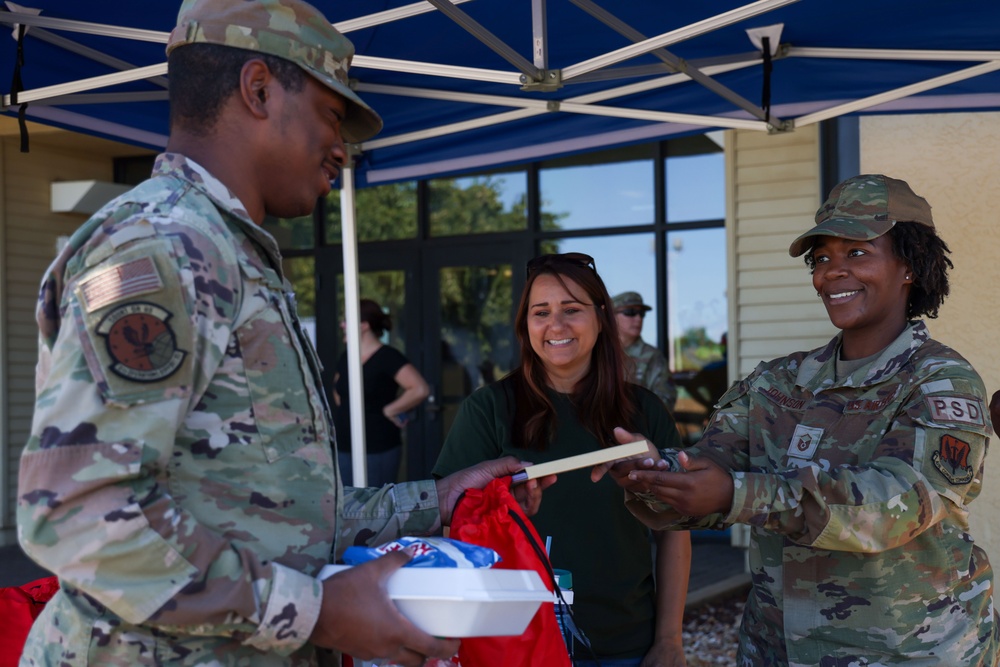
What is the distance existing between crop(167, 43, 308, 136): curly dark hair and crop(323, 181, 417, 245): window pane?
8.80 meters

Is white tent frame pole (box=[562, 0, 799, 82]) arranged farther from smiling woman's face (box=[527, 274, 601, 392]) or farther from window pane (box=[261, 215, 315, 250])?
window pane (box=[261, 215, 315, 250])

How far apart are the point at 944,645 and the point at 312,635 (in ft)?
5.33

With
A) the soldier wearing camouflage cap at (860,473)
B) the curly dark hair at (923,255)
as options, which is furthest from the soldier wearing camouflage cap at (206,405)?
the curly dark hair at (923,255)

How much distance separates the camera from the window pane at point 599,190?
9.51m

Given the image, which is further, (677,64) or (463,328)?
(463,328)

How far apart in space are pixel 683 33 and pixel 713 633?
13.7 feet

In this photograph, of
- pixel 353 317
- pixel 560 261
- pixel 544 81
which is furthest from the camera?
pixel 353 317

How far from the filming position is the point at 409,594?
1.49 m

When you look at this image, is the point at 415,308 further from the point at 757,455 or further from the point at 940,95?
the point at 757,455

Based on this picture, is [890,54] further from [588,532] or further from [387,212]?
[387,212]

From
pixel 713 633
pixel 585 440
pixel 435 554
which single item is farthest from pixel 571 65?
pixel 713 633

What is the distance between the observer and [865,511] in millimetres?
2186

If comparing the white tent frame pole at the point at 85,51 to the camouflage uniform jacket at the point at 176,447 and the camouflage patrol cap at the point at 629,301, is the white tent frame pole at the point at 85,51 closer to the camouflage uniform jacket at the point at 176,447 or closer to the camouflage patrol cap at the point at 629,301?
the camouflage uniform jacket at the point at 176,447

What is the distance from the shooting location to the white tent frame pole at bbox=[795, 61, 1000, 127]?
12.5ft
